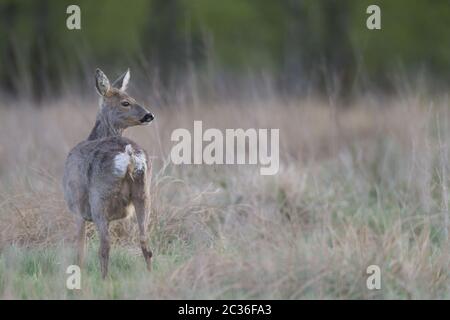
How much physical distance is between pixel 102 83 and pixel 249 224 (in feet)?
4.88

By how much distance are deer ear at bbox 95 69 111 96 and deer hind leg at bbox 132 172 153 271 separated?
3.82ft

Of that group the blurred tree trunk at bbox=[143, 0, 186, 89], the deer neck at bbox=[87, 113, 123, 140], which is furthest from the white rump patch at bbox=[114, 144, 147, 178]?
the blurred tree trunk at bbox=[143, 0, 186, 89]

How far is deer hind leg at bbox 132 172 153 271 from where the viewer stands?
6.12m

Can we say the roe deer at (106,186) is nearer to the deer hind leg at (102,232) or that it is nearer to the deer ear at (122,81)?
the deer hind leg at (102,232)

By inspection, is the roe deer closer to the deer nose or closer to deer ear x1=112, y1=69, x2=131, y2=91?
the deer nose

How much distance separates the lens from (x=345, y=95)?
16.6m

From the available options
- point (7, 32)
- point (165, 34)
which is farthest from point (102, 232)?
point (7, 32)

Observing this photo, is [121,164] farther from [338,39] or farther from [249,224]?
[338,39]

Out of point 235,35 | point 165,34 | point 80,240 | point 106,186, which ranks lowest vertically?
point 80,240

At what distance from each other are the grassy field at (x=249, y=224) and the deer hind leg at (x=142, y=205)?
0.13m

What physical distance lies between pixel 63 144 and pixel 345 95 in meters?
7.34

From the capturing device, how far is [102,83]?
712 cm
